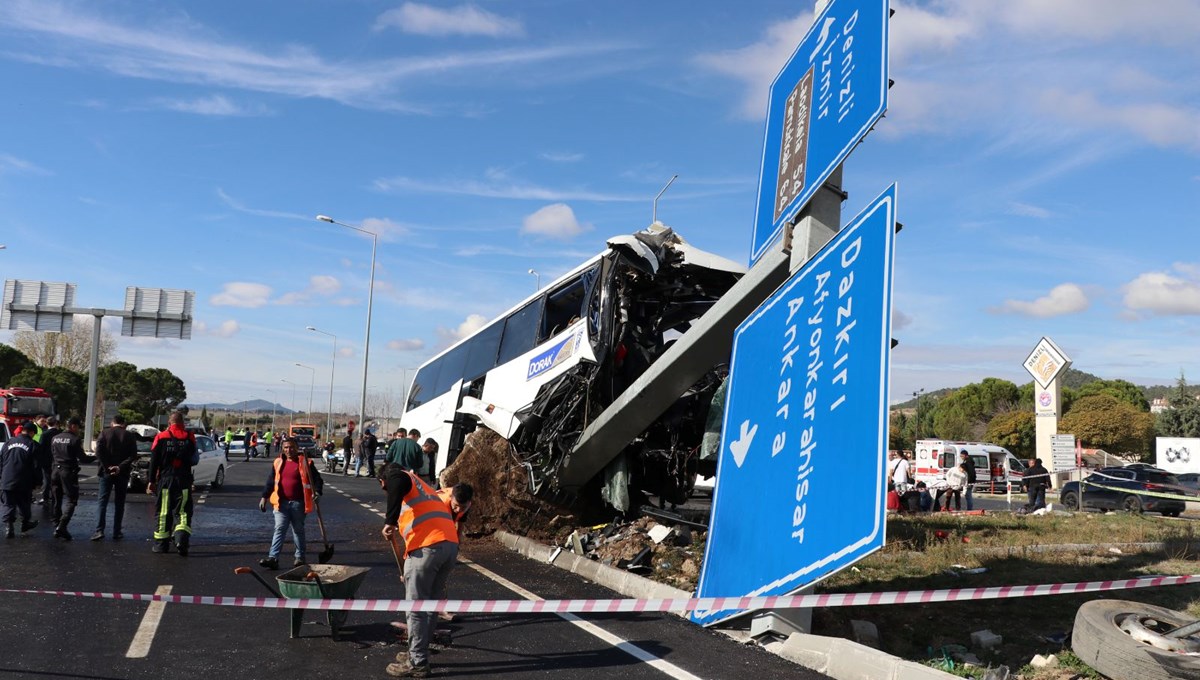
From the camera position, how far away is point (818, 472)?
616 centimetres

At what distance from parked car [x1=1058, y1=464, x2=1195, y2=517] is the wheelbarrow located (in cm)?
2204

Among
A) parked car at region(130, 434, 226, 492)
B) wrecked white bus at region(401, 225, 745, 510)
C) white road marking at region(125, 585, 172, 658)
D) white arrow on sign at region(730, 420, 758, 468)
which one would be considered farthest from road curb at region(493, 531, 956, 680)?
parked car at region(130, 434, 226, 492)

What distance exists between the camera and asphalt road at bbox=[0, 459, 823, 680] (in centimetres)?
573

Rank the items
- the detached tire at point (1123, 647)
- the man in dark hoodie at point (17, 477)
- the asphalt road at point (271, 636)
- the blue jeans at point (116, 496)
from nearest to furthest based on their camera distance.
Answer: the detached tire at point (1123, 647), the asphalt road at point (271, 636), the blue jeans at point (116, 496), the man in dark hoodie at point (17, 477)

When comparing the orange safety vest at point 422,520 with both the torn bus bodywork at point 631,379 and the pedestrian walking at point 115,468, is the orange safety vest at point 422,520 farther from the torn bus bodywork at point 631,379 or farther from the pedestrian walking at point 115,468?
the pedestrian walking at point 115,468

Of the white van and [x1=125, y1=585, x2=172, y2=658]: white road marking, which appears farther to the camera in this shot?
the white van

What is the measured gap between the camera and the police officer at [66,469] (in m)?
11.7

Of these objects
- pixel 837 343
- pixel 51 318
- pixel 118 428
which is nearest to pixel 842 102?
pixel 837 343

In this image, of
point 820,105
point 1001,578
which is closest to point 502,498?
point 1001,578

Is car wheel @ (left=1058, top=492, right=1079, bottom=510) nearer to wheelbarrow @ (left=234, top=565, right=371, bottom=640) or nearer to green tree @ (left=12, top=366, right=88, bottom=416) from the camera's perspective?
wheelbarrow @ (left=234, top=565, right=371, bottom=640)

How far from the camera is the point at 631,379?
11.7m

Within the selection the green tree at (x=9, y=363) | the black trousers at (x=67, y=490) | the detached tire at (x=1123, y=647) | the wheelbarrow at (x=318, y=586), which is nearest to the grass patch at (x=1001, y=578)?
the detached tire at (x=1123, y=647)

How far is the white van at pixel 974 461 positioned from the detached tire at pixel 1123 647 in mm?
26171

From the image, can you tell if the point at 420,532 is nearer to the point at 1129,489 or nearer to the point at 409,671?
the point at 409,671
